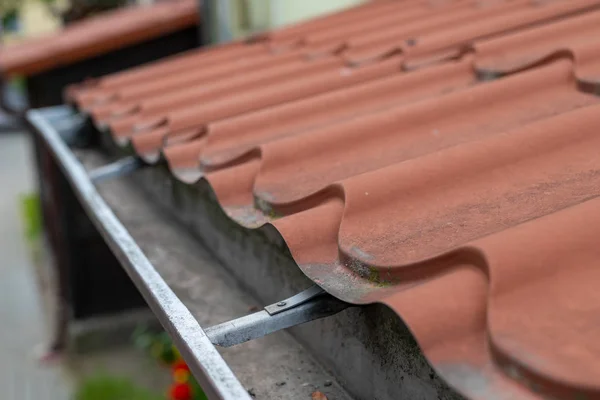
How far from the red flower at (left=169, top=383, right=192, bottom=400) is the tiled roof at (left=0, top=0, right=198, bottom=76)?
3050mm

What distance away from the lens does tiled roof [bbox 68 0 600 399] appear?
41.0 inches

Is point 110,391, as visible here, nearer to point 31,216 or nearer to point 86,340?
point 86,340

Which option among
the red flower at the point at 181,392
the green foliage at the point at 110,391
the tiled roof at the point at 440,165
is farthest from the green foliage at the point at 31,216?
the tiled roof at the point at 440,165

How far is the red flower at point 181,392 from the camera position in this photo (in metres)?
4.56

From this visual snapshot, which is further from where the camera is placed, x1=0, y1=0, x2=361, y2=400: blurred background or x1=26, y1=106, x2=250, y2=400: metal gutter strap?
x1=0, y1=0, x2=361, y2=400: blurred background

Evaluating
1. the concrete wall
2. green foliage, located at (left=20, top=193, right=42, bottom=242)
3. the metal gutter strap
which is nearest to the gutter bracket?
the metal gutter strap

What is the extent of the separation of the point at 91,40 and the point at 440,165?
207 inches

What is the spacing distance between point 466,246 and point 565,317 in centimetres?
19

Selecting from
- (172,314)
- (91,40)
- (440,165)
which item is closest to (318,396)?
(172,314)

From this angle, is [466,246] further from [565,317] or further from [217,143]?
[217,143]

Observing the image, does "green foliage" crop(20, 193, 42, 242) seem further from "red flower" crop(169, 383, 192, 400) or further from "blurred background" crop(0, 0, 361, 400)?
"red flower" crop(169, 383, 192, 400)

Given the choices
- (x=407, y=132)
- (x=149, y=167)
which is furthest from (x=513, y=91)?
(x=149, y=167)

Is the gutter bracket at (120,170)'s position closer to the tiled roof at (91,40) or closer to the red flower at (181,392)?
the red flower at (181,392)

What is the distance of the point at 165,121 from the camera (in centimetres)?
264
